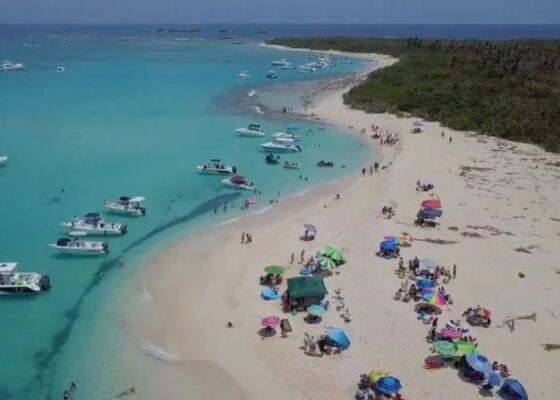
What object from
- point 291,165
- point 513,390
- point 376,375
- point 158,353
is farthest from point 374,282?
point 291,165

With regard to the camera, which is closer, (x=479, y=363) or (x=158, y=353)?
(x=479, y=363)

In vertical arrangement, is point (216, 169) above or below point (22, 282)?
above

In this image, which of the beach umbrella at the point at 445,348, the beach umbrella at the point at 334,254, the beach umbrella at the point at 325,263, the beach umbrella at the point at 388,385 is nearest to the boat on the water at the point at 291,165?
the beach umbrella at the point at 334,254

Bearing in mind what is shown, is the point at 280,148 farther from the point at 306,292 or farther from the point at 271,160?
the point at 306,292

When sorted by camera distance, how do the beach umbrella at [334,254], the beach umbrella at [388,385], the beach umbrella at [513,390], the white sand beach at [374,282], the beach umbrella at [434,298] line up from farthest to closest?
the beach umbrella at [334,254] → the beach umbrella at [434,298] → the white sand beach at [374,282] → the beach umbrella at [388,385] → the beach umbrella at [513,390]

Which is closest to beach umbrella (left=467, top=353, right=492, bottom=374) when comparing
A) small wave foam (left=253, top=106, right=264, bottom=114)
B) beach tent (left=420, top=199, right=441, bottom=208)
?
beach tent (left=420, top=199, right=441, bottom=208)

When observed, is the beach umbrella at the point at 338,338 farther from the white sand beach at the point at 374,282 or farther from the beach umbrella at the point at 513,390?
the beach umbrella at the point at 513,390

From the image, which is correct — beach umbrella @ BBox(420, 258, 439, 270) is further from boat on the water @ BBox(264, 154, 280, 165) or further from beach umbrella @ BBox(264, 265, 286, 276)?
boat on the water @ BBox(264, 154, 280, 165)
